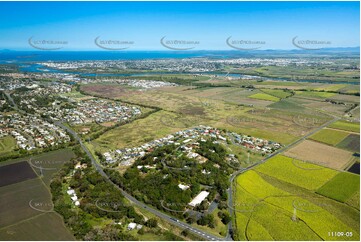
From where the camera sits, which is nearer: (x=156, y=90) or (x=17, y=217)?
(x=17, y=217)

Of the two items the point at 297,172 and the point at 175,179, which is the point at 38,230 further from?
the point at 297,172

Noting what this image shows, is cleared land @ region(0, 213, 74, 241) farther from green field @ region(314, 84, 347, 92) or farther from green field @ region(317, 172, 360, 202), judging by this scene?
green field @ region(314, 84, 347, 92)

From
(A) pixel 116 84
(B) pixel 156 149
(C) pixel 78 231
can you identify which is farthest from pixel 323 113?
(A) pixel 116 84

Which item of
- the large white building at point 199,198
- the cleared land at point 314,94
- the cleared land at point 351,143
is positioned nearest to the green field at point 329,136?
the cleared land at point 351,143

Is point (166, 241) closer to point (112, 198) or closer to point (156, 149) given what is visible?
point (112, 198)

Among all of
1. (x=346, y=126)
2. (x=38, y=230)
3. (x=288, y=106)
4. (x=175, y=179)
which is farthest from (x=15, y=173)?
(x=288, y=106)

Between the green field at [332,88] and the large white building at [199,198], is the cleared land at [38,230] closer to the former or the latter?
the large white building at [199,198]
